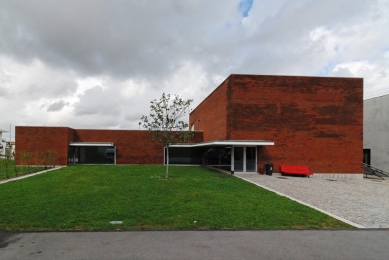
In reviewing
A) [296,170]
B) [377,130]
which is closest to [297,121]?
[296,170]

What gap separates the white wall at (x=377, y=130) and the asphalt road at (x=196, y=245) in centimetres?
2418

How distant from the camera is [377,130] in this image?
26.9m

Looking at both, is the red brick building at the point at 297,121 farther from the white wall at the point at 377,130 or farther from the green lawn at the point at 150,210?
the green lawn at the point at 150,210

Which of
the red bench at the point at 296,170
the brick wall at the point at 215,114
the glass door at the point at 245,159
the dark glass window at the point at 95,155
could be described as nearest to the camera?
the red bench at the point at 296,170

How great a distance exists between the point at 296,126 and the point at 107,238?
18085 millimetres

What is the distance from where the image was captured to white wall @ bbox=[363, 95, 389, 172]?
1019 inches

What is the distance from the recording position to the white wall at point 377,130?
25875 millimetres

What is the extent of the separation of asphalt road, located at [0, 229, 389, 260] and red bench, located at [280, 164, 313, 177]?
13.6 meters

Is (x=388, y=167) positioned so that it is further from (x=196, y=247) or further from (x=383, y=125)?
(x=196, y=247)

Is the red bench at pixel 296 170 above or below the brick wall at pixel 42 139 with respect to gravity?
below

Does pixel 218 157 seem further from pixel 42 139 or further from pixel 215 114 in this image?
pixel 42 139

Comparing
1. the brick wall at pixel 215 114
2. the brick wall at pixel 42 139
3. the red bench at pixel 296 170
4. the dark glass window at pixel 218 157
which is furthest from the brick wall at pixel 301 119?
the brick wall at pixel 42 139

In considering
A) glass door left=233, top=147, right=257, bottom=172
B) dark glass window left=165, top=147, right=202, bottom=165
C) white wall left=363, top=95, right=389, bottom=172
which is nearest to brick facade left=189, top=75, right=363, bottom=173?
glass door left=233, top=147, right=257, bottom=172

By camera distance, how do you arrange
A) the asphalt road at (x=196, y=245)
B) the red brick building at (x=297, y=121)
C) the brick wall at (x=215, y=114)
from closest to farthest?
the asphalt road at (x=196, y=245), the red brick building at (x=297, y=121), the brick wall at (x=215, y=114)
